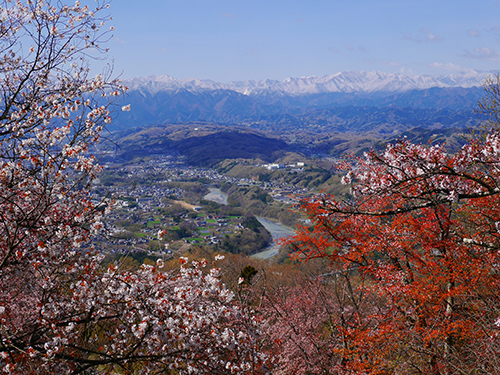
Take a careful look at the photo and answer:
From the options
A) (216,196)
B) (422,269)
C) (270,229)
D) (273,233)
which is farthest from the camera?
(216,196)

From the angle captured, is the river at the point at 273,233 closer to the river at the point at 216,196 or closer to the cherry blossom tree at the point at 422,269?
the river at the point at 216,196

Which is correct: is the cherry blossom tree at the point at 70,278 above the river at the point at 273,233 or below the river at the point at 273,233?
above

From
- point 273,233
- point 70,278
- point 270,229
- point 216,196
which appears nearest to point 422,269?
point 70,278

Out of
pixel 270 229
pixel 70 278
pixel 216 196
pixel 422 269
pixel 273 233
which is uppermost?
pixel 70 278

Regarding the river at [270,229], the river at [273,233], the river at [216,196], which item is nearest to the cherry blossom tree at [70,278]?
the river at [270,229]

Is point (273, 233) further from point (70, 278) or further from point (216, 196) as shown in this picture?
point (70, 278)

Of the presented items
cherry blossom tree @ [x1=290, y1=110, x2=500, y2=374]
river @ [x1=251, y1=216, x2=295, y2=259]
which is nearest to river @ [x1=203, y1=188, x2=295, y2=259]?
river @ [x1=251, y1=216, x2=295, y2=259]

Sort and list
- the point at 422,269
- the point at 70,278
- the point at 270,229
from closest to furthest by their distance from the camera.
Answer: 1. the point at 70,278
2. the point at 422,269
3. the point at 270,229

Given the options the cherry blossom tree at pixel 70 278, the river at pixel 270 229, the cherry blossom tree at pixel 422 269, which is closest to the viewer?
the cherry blossom tree at pixel 70 278
